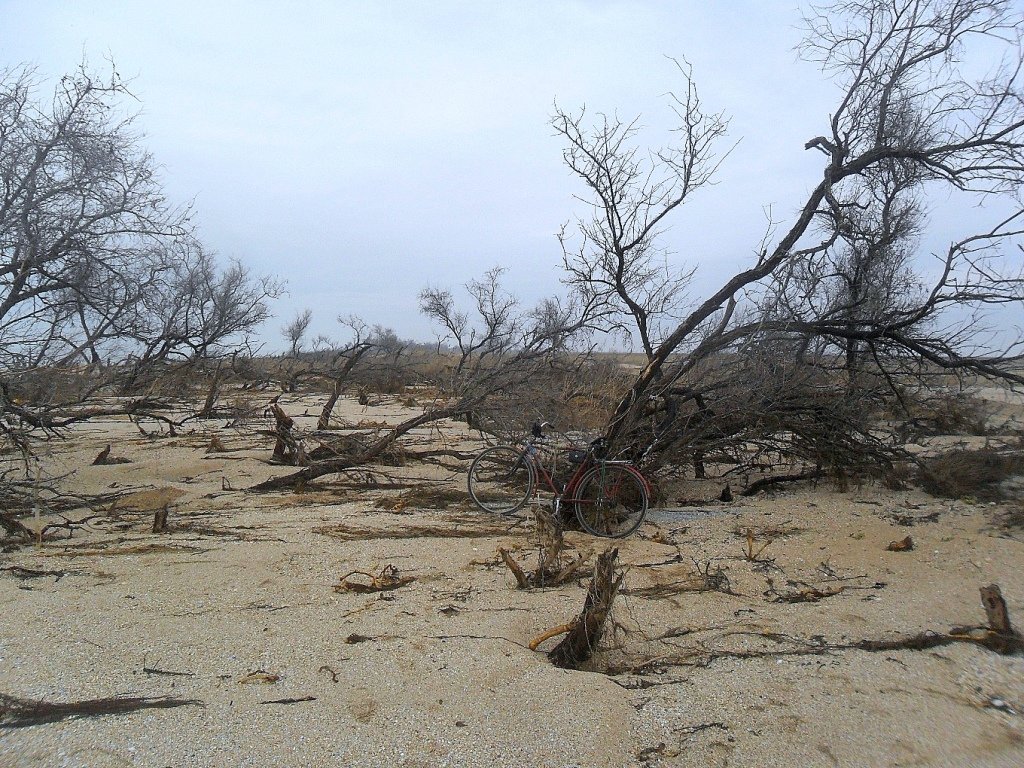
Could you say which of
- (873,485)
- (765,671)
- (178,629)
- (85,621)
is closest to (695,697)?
Answer: (765,671)

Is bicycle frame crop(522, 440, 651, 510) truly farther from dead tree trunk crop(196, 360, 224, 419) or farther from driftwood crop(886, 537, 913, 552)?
dead tree trunk crop(196, 360, 224, 419)

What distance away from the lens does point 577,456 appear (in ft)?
21.9

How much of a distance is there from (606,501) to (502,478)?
1.27m

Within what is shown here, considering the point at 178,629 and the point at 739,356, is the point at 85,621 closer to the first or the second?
the point at 178,629

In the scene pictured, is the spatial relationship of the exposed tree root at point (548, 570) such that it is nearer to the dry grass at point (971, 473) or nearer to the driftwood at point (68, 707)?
the driftwood at point (68, 707)

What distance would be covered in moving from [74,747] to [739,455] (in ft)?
23.0

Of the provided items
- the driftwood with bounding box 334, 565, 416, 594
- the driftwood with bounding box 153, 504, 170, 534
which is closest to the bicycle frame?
the driftwood with bounding box 334, 565, 416, 594

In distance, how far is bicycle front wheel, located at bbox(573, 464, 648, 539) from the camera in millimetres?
6441

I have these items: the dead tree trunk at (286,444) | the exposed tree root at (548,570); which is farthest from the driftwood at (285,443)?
the exposed tree root at (548,570)

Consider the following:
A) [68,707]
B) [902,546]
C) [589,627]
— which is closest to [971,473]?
[902,546]

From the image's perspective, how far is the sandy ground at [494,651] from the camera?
2838 millimetres

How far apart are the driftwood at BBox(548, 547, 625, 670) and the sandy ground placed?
9cm

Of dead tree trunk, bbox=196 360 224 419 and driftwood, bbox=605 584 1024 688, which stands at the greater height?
dead tree trunk, bbox=196 360 224 419

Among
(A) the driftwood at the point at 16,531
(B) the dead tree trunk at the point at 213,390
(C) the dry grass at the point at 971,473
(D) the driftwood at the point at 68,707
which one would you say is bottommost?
(D) the driftwood at the point at 68,707
